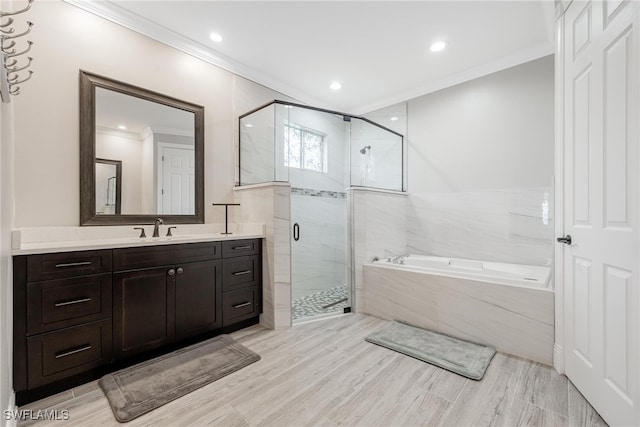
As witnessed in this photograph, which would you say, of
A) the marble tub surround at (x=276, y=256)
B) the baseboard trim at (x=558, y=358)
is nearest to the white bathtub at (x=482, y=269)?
the baseboard trim at (x=558, y=358)

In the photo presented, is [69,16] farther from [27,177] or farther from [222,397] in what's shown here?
[222,397]

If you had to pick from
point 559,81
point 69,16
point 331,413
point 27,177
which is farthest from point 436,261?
point 69,16

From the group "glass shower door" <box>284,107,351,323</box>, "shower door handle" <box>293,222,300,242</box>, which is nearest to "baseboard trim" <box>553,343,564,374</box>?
"glass shower door" <box>284,107,351,323</box>

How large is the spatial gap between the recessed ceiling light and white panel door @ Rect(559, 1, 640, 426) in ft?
3.55

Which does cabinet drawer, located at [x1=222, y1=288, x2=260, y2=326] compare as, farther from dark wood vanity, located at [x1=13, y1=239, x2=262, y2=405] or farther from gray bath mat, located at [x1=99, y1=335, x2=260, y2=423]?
gray bath mat, located at [x1=99, y1=335, x2=260, y2=423]

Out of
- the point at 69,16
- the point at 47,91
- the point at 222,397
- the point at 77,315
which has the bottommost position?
the point at 222,397

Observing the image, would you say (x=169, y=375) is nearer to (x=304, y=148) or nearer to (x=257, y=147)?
(x=257, y=147)

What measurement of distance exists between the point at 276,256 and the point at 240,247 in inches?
13.7

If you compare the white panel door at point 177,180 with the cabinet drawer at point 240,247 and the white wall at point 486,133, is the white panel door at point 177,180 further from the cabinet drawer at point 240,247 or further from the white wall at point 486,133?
the white wall at point 486,133

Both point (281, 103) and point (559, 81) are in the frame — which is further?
point (281, 103)

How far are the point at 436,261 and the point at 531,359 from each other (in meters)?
1.43

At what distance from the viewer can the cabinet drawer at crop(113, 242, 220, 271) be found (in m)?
1.85

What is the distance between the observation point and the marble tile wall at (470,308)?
1986mm

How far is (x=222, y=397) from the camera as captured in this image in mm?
1610
